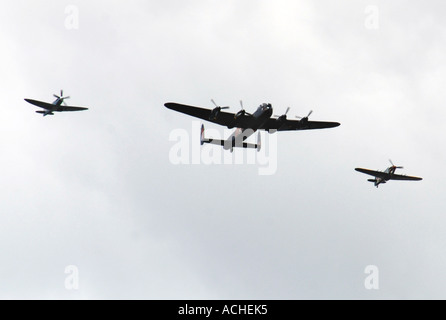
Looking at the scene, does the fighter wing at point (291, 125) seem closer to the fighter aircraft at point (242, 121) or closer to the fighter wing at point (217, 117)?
the fighter aircraft at point (242, 121)

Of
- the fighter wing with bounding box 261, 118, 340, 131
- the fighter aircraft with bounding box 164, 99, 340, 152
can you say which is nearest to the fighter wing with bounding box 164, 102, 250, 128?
the fighter aircraft with bounding box 164, 99, 340, 152

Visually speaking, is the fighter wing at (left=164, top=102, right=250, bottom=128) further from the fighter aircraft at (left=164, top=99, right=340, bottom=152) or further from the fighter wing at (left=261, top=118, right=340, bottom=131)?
the fighter wing at (left=261, top=118, right=340, bottom=131)

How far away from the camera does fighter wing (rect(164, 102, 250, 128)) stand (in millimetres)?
60456

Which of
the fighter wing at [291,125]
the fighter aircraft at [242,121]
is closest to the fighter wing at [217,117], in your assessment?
the fighter aircraft at [242,121]

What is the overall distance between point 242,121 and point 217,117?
296 cm

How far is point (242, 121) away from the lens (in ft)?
199

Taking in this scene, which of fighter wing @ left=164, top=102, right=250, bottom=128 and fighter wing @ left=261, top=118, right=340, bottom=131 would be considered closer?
fighter wing @ left=164, top=102, right=250, bottom=128

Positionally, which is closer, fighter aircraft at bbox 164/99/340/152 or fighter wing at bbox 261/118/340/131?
fighter aircraft at bbox 164/99/340/152

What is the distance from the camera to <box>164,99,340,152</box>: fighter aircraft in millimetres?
58662

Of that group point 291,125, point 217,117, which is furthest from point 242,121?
point 291,125

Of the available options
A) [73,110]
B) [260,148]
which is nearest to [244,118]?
[260,148]
